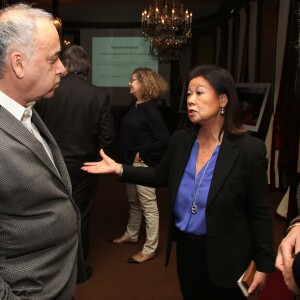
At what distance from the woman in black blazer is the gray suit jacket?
2.37 ft

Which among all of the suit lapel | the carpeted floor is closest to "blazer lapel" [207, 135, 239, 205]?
the suit lapel

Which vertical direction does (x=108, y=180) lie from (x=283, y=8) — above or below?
below

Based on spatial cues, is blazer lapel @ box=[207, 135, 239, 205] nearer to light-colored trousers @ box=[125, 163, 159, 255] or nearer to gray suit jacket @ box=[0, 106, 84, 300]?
gray suit jacket @ box=[0, 106, 84, 300]

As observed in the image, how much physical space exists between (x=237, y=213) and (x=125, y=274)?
1730 mm

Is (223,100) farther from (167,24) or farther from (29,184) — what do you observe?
(167,24)

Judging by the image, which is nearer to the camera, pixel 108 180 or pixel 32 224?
pixel 32 224

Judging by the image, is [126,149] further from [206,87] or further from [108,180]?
[108,180]

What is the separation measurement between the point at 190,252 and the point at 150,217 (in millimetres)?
1575

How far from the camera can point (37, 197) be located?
3.99ft

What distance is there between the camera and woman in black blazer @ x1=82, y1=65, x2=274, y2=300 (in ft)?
5.96

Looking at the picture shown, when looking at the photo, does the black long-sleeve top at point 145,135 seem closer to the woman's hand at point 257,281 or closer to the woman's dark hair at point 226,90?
the woman's dark hair at point 226,90

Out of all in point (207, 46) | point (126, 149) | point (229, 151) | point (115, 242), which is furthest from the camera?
point (207, 46)

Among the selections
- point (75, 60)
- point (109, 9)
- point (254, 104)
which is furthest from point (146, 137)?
point (109, 9)

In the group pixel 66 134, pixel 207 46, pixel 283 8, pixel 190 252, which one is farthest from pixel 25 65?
pixel 207 46
